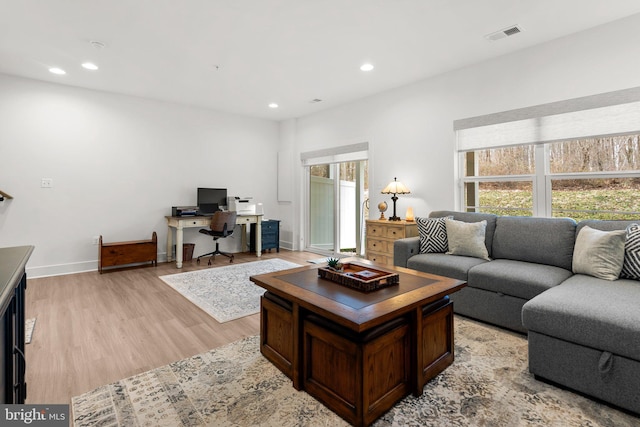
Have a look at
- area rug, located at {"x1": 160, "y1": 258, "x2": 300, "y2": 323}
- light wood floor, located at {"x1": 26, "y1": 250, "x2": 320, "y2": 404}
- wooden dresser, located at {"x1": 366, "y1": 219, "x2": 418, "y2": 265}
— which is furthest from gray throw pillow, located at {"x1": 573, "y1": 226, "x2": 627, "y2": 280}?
area rug, located at {"x1": 160, "y1": 258, "x2": 300, "y2": 323}

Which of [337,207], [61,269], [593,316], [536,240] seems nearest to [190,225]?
[61,269]

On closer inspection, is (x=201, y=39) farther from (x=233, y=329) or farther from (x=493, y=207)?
(x=493, y=207)

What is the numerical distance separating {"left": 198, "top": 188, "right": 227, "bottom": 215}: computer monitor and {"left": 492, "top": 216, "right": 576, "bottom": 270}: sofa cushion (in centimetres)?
435

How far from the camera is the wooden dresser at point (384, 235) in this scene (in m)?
3.92

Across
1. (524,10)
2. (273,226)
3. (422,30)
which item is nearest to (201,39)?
(422,30)

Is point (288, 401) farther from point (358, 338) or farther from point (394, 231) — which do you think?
point (394, 231)

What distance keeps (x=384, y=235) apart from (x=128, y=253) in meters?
3.68

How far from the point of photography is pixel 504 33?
2.97 m

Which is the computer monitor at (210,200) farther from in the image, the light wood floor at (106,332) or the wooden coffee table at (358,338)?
the wooden coffee table at (358,338)

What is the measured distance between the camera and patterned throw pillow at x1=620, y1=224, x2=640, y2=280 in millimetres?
2205

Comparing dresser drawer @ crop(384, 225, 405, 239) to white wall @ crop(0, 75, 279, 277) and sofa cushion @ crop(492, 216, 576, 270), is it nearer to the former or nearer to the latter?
sofa cushion @ crop(492, 216, 576, 270)

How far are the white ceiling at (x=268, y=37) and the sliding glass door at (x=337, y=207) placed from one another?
1.59 meters

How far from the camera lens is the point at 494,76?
3518mm

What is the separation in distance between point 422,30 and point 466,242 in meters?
2.04
